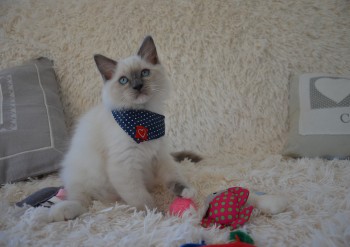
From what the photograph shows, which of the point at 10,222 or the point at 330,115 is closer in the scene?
the point at 10,222

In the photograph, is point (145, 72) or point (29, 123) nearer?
point (145, 72)

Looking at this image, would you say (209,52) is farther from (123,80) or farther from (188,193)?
(188,193)

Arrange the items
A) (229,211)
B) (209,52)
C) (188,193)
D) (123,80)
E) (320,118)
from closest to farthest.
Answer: (229,211)
(188,193)
(123,80)
(320,118)
(209,52)

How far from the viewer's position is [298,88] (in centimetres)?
140

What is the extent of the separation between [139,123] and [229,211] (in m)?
0.42

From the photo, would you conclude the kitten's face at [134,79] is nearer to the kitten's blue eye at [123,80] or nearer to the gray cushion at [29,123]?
the kitten's blue eye at [123,80]

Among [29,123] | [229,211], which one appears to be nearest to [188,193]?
[229,211]

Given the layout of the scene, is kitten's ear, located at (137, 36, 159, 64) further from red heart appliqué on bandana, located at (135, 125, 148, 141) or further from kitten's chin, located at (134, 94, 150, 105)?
red heart appliqué on bandana, located at (135, 125, 148, 141)

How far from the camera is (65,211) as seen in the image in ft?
2.72

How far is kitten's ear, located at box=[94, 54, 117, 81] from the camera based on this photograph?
1.09 m

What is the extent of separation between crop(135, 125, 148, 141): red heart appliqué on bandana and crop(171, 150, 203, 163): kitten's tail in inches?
16.6

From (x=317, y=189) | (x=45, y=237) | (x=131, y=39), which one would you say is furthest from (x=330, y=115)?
(x=45, y=237)

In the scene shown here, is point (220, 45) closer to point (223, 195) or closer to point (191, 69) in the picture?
point (191, 69)

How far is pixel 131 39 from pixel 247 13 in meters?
0.66
